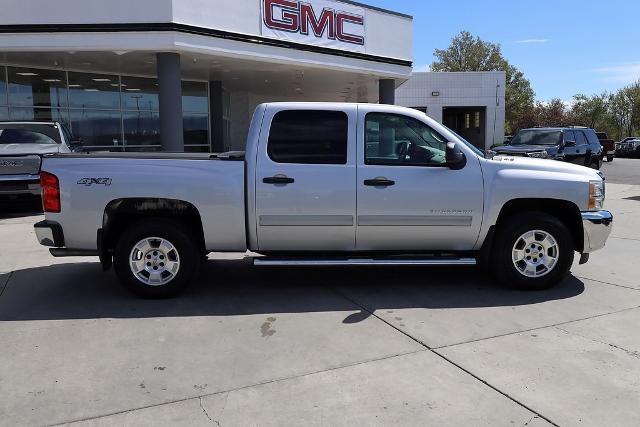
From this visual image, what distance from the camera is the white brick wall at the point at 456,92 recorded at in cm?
3959

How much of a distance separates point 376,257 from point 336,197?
79 centimetres

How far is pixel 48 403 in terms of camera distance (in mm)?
3461

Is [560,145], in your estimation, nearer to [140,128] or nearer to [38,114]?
Result: [140,128]

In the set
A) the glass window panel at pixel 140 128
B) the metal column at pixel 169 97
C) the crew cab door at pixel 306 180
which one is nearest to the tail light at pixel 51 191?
the crew cab door at pixel 306 180

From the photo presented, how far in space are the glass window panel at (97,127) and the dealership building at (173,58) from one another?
0.03 m

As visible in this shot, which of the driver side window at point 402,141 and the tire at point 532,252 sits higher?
the driver side window at point 402,141

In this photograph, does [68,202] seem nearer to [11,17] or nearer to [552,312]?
[552,312]

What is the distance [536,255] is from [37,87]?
663 inches

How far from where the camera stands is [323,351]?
427 cm

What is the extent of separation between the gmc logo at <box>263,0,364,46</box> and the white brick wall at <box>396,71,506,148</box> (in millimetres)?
21724

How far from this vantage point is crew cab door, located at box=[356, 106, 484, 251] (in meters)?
5.54

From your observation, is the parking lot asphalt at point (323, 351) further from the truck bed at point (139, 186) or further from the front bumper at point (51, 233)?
the truck bed at point (139, 186)

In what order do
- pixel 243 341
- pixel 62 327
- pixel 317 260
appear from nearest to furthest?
1. pixel 243 341
2. pixel 62 327
3. pixel 317 260

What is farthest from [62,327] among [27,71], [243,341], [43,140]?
[27,71]
